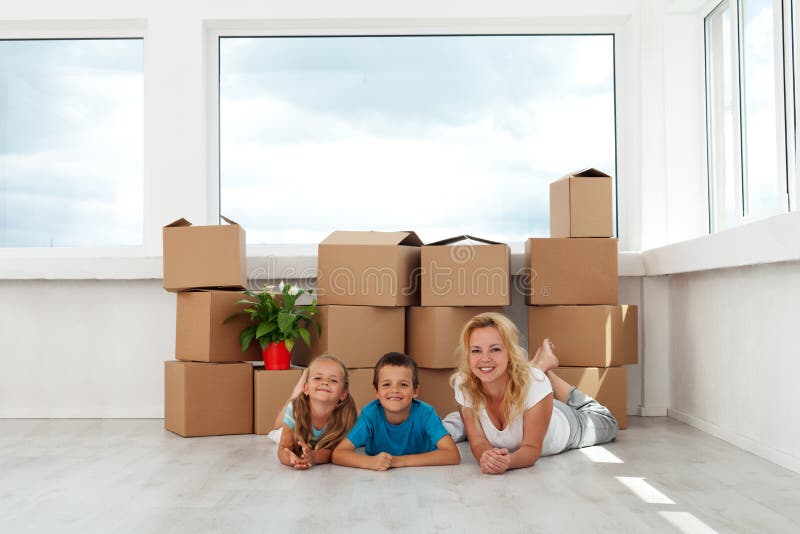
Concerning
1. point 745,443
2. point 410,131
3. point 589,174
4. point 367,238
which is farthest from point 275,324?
point 745,443

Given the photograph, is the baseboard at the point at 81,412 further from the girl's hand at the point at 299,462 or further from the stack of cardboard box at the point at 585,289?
the stack of cardboard box at the point at 585,289

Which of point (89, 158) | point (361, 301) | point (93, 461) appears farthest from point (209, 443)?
point (89, 158)

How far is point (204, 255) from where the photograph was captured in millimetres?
3238

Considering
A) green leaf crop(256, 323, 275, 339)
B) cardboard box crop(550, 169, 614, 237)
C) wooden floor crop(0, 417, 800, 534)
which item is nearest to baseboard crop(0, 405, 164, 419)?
wooden floor crop(0, 417, 800, 534)

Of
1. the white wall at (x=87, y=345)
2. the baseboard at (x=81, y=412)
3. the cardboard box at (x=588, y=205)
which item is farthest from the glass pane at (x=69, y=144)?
the cardboard box at (x=588, y=205)

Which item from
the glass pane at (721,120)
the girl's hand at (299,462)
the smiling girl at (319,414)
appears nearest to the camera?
the girl's hand at (299,462)

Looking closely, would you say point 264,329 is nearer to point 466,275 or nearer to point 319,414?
point 319,414

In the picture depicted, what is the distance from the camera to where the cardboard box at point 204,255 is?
323cm

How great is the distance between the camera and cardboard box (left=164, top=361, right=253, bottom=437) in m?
3.18

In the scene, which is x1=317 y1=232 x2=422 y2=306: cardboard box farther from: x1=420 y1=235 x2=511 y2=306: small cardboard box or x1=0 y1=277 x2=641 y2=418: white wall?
x1=0 y1=277 x2=641 y2=418: white wall

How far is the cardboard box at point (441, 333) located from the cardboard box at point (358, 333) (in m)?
0.11

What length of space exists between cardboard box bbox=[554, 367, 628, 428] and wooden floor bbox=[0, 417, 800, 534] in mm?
344

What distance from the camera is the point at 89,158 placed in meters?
4.06

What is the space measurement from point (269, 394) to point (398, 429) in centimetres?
82
